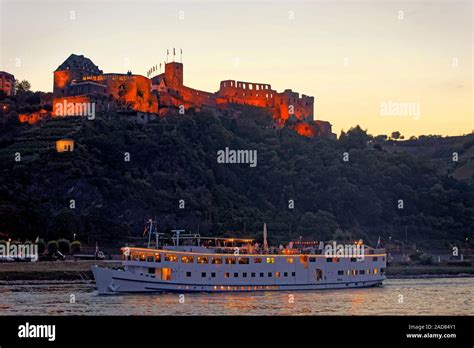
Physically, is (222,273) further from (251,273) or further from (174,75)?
(174,75)

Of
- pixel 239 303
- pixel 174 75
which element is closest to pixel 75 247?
pixel 239 303

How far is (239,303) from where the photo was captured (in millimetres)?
49375

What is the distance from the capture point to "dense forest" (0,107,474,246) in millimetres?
91625

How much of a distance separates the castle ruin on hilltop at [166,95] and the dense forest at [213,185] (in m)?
3.69

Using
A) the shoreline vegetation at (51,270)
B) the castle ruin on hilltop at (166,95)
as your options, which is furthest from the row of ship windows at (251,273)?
the castle ruin on hilltop at (166,95)

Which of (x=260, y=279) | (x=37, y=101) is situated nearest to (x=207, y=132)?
(x=37, y=101)

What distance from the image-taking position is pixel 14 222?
8788cm

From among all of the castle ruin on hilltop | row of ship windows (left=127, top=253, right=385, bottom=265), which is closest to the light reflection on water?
row of ship windows (left=127, top=253, right=385, bottom=265)

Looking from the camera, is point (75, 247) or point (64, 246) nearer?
point (64, 246)

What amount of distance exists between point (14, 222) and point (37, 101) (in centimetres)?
4814

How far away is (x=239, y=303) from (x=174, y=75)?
270ft

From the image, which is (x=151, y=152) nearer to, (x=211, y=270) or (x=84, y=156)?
(x=84, y=156)

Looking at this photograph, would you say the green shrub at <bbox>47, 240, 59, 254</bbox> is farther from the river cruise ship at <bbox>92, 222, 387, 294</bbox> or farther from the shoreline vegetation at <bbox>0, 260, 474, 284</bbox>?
the river cruise ship at <bbox>92, 222, 387, 294</bbox>

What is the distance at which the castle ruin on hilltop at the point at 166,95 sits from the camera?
11819cm
